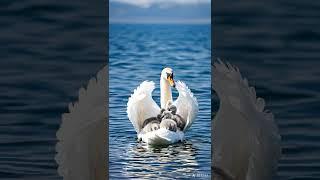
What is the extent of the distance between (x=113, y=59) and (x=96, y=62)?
0.14 metres

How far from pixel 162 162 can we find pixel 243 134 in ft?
2.01

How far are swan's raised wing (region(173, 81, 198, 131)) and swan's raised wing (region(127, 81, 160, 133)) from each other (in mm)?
181

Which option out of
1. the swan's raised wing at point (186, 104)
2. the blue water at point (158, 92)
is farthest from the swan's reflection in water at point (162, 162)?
the swan's raised wing at point (186, 104)

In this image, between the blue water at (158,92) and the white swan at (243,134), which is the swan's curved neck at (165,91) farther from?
the white swan at (243,134)

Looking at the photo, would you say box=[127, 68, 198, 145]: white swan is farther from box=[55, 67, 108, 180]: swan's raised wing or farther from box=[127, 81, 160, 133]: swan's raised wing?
box=[55, 67, 108, 180]: swan's raised wing

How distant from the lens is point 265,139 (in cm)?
538

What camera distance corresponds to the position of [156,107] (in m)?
5.47

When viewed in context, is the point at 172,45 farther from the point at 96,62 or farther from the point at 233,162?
the point at 233,162

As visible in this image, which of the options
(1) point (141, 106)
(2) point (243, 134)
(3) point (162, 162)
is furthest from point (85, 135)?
(2) point (243, 134)

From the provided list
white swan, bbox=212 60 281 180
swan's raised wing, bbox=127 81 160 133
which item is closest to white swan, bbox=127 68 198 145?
swan's raised wing, bbox=127 81 160 133

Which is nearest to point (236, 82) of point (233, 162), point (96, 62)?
point (233, 162)

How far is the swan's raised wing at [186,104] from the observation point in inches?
214

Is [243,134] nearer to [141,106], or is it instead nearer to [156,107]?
[156,107]

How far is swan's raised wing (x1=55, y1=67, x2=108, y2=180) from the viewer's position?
Result: 211 inches
